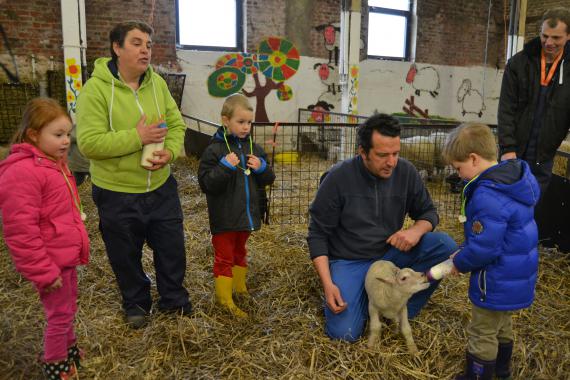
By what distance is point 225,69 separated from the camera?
9.16m

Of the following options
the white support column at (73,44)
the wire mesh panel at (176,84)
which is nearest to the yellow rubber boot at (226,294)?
the white support column at (73,44)

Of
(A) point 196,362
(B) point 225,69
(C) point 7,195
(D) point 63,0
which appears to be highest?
(D) point 63,0

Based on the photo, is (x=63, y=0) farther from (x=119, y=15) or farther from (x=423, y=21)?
(x=423, y=21)

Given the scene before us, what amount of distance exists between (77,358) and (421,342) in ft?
5.81

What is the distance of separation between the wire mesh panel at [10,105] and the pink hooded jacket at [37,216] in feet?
20.4

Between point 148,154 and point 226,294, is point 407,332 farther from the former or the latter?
point 148,154

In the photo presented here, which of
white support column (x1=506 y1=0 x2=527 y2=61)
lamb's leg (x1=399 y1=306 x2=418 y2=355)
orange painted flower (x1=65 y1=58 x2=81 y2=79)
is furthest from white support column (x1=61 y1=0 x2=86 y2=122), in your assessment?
white support column (x1=506 y1=0 x2=527 y2=61)

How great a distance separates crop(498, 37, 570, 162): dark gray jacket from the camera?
320 centimetres

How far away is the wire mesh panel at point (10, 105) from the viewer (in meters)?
7.30

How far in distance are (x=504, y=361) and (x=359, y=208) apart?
3.35 ft

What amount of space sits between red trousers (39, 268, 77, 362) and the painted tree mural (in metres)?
7.48

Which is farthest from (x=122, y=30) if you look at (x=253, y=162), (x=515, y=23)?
(x=515, y=23)

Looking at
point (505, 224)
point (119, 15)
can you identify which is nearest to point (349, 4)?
point (119, 15)

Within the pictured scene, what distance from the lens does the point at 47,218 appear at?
197 cm
